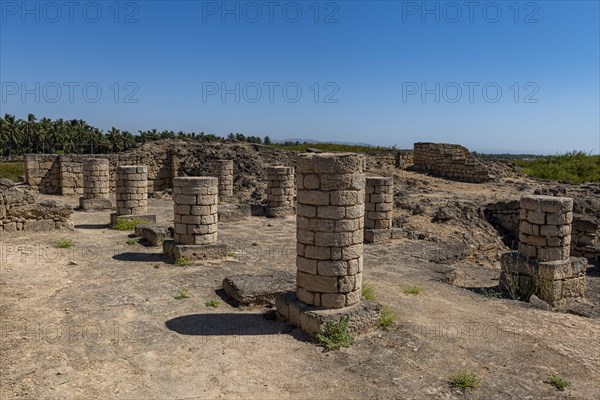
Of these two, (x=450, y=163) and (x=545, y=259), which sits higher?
(x=450, y=163)

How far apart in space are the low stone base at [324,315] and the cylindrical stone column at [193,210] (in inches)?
182

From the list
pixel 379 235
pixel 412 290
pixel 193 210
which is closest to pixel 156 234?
pixel 193 210

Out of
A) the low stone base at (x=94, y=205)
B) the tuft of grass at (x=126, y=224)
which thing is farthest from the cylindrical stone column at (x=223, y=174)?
the tuft of grass at (x=126, y=224)

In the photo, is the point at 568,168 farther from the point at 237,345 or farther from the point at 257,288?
the point at 237,345

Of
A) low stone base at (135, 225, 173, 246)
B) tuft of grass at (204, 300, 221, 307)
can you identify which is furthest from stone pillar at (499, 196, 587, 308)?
low stone base at (135, 225, 173, 246)

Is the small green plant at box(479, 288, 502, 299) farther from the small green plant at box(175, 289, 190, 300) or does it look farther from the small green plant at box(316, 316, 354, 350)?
the small green plant at box(175, 289, 190, 300)

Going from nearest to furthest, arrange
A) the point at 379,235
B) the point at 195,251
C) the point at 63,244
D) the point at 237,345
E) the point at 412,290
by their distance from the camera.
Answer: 1. the point at 237,345
2. the point at 412,290
3. the point at 195,251
4. the point at 63,244
5. the point at 379,235

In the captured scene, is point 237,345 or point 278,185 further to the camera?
point 278,185

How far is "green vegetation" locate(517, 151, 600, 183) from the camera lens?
98.2 ft

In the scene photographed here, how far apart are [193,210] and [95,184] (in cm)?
985

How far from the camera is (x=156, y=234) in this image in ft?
43.3

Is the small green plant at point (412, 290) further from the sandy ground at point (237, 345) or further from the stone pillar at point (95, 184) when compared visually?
the stone pillar at point (95, 184)

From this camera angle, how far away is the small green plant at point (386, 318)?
25.1 feet

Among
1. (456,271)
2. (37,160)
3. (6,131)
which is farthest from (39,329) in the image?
(6,131)
